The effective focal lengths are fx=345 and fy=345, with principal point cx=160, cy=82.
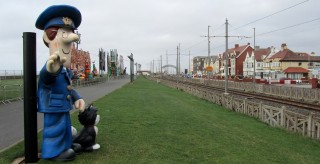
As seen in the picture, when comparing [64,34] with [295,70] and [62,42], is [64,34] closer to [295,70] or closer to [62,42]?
[62,42]

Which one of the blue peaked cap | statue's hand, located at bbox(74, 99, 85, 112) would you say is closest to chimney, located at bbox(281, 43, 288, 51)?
statue's hand, located at bbox(74, 99, 85, 112)

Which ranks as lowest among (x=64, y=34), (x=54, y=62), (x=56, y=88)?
(x=56, y=88)

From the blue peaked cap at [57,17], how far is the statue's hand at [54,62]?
70 centimetres

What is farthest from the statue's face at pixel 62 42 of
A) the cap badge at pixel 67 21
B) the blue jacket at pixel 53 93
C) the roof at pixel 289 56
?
the roof at pixel 289 56

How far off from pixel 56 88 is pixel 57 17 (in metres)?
1.25

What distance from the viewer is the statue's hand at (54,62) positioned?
5.48 metres

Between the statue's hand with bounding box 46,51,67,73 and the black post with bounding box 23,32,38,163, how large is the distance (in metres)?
0.43

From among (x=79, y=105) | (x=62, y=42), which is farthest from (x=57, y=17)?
(x=79, y=105)

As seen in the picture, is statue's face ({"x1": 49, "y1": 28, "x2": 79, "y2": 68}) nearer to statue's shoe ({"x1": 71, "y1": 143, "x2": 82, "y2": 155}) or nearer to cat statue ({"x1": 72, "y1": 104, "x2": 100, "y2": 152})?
cat statue ({"x1": 72, "y1": 104, "x2": 100, "y2": 152})

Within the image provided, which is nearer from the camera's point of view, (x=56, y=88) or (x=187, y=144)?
(x=56, y=88)

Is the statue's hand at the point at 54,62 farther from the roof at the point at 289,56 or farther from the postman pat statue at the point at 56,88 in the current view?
the roof at the point at 289,56

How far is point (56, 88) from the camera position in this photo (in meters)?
6.07

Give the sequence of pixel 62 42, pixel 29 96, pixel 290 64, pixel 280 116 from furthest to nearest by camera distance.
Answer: pixel 290 64, pixel 280 116, pixel 62 42, pixel 29 96

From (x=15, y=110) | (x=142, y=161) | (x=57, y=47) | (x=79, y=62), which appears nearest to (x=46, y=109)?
(x=57, y=47)
